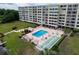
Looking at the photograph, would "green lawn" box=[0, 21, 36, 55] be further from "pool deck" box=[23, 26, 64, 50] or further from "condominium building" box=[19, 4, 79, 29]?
"condominium building" box=[19, 4, 79, 29]

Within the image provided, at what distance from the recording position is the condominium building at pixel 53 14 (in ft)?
7.68

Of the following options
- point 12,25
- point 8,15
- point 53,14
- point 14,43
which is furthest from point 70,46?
point 8,15

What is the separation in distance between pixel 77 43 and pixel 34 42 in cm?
86

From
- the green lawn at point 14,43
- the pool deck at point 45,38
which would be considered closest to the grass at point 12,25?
the green lawn at point 14,43

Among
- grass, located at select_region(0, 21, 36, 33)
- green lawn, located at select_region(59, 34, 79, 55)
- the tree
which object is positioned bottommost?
green lawn, located at select_region(59, 34, 79, 55)

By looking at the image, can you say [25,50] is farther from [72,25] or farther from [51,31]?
[72,25]

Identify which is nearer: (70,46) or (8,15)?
(70,46)

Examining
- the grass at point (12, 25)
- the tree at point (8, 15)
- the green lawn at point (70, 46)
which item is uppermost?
the tree at point (8, 15)

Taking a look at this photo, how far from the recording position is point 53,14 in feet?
7.88

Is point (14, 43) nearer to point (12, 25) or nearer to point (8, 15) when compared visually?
point (12, 25)

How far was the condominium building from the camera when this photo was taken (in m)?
2.34

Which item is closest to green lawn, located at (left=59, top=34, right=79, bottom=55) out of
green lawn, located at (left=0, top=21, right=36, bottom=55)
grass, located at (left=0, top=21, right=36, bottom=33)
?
green lawn, located at (left=0, top=21, right=36, bottom=55)

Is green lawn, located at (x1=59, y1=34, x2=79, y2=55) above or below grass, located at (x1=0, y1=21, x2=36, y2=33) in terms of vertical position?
below

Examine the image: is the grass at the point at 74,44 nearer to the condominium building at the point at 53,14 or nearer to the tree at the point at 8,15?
the condominium building at the point at 53,14
